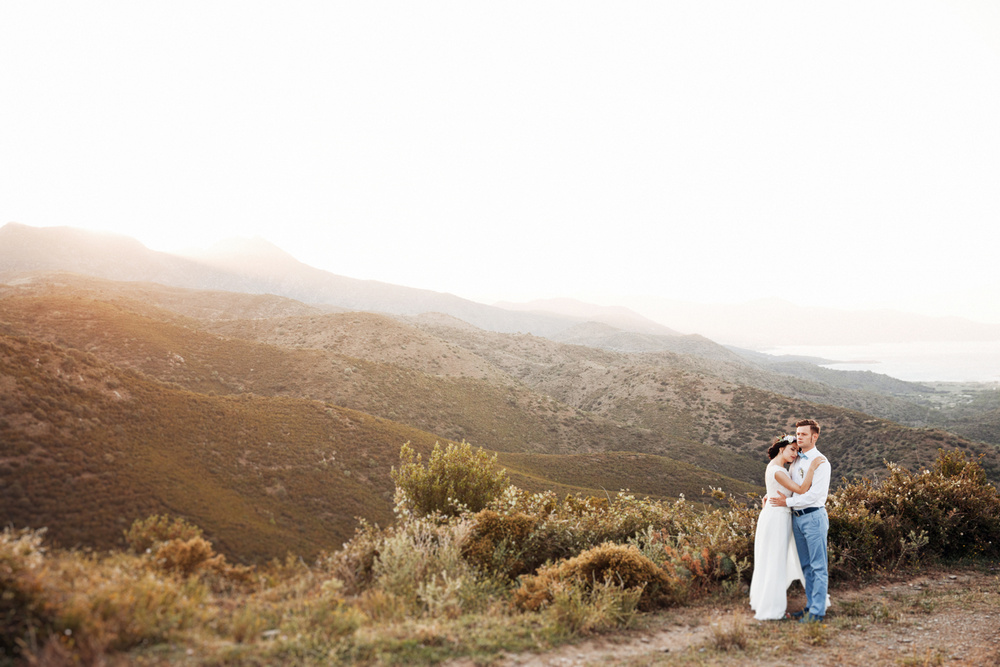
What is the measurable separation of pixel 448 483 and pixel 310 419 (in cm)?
1418

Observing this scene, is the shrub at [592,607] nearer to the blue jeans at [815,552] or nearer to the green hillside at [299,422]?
the blue jeans at [815,552]

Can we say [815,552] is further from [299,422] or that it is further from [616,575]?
[299,422]

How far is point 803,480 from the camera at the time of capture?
6.55 meters

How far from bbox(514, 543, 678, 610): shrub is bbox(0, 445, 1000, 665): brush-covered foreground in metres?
0.03

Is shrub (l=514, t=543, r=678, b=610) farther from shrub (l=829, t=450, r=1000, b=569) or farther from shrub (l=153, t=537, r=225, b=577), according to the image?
shrub (l=153, t=537, r=225, b=577)

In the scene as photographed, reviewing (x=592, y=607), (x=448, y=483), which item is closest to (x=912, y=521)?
(x=592, y=607)

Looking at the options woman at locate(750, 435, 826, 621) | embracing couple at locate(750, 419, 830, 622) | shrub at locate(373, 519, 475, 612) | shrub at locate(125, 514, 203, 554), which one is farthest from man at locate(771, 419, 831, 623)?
shrub at locate(125, 514, 203, 554)

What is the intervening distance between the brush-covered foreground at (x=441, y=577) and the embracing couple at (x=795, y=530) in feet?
3.64

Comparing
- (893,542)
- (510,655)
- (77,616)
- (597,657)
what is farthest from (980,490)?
(77,616)

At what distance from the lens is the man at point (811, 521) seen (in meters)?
6.59

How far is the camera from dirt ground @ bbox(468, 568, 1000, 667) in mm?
5488

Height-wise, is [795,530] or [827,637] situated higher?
[795,530]

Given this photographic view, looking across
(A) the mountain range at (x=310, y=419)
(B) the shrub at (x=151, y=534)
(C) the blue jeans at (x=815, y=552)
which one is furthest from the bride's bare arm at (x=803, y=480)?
(A) the mountain range at (x=310, y=419)

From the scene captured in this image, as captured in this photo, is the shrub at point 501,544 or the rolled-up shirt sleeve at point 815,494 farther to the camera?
the shrub at point 501,544
